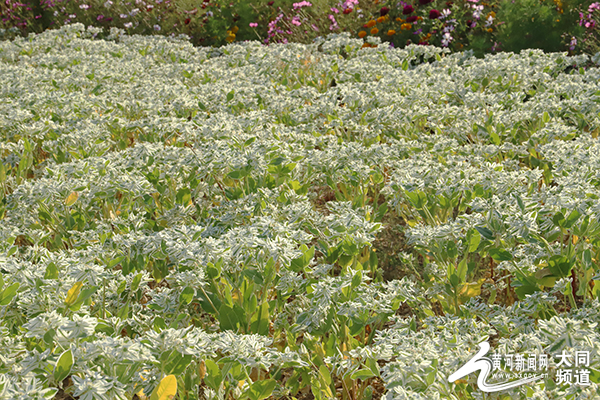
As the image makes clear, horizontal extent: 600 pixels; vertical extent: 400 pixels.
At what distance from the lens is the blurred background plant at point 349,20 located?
273 inches

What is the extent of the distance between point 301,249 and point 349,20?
7.76m

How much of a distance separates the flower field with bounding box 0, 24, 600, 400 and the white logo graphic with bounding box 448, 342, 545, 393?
0.02 meters

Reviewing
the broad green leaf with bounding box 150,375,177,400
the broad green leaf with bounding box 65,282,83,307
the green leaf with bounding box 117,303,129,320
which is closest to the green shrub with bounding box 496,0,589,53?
the green leaf with bounding box 117,303,129,320

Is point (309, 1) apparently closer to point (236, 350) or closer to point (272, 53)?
point (272, 53)

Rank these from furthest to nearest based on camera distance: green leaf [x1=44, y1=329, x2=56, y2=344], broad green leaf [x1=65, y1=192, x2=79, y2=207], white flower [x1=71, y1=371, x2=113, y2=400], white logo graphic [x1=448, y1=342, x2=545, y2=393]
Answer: broad green leaf [x1=65, y1=192, x2=79, y2=207]
green leaf [x1=44, y1=329, x2=56, y2=344]
white logo graphic [x1=448, y1=342, x2=545, y2=393]
white flower [x1=71, y1=371, x2=113, y2=400]

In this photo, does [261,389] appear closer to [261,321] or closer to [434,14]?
[261,321]

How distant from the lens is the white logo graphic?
1761mm

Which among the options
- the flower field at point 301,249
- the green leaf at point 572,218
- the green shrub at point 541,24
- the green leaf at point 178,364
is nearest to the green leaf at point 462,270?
the flower field at point 301,249

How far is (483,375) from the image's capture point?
1.79 meters

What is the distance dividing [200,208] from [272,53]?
4237 mm

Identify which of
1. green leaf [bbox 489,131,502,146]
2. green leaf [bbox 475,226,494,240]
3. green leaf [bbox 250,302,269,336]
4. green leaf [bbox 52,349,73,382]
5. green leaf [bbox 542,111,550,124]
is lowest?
green leaf [bbox 250,302,269,336]

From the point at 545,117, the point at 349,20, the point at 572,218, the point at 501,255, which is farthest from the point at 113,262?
the point at 349,20

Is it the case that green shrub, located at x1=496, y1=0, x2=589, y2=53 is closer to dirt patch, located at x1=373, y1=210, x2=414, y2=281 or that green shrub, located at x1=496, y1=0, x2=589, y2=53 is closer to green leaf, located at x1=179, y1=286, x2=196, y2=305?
dirt patch, located at x1=373, y1=210, x2=414, y2=281

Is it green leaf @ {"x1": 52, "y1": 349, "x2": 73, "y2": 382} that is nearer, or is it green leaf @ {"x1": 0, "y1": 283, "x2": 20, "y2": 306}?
green leaf @ {"x1": 52, "y1": 349, "x2": 73, "y2": 382}
